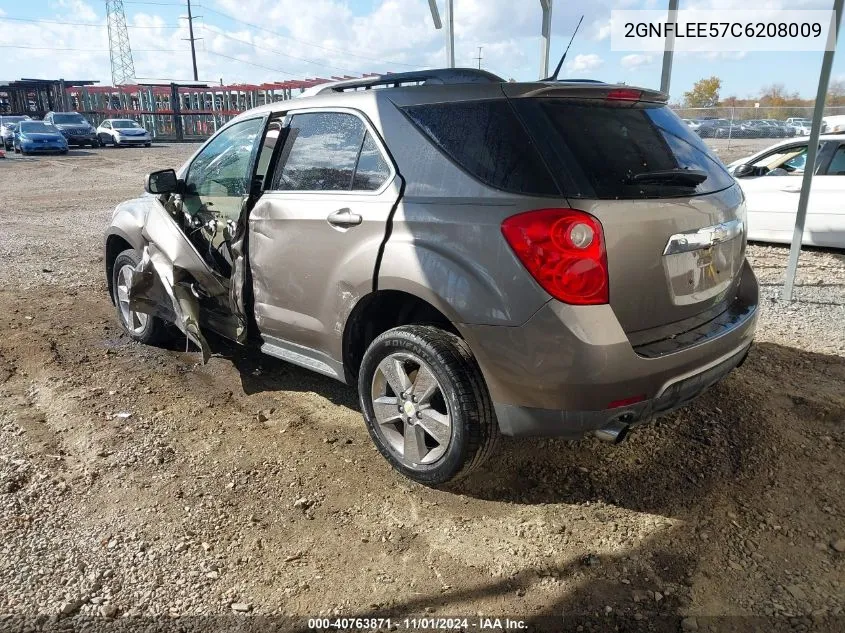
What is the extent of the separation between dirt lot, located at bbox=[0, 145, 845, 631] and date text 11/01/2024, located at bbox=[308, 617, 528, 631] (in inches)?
1.9

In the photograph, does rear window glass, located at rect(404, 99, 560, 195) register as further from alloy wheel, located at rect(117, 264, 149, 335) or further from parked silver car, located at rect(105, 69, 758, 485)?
alloy wheel, located at rect(117, 264, 149, 335)

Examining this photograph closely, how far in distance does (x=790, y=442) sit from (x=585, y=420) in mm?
1617

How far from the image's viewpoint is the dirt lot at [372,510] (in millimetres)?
2412

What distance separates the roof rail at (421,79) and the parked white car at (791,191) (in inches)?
209

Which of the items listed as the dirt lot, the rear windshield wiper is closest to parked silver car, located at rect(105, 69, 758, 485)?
the rear windshield wiper

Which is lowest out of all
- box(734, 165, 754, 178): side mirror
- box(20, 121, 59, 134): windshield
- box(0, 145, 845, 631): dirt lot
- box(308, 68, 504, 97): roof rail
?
box(0, 145, 845, 631): dirt lot

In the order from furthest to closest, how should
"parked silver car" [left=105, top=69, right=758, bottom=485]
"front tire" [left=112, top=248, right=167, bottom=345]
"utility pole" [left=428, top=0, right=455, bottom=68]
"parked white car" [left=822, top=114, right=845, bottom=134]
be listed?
"parked white car" [left=822, top=114, right=845, bottom=134]
"utility pole" [left=428, top=0, right=455, bottom=68]
"front tire" [left=112, top=248, right=167, bottom=345]
"parked silver car" [left=105, top=69, right=758, bottom=485]

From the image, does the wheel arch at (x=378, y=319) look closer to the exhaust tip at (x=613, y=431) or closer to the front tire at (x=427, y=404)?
the front tire at (x=427, y=404)

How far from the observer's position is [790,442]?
349cm

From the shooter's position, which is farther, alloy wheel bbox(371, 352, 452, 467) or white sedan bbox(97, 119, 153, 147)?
white sedan bbox(97, 119, 153, 147)

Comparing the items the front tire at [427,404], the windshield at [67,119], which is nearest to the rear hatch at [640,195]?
the front tire at [427,404]

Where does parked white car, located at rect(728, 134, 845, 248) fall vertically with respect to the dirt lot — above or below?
above

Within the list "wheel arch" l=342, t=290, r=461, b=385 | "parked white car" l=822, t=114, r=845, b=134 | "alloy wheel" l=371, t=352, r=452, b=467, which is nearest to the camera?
"alloy wheel" l=371, t=352, r=452, b=467

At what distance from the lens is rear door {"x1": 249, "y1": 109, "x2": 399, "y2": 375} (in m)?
3.12
